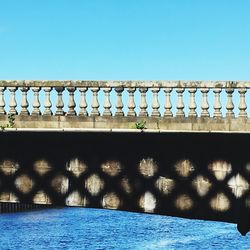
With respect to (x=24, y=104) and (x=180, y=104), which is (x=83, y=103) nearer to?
(x=24, y=104)

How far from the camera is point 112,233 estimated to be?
71875 mm

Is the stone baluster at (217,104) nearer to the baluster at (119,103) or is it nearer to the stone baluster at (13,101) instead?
the baluster at (119,103)

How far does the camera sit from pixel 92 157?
16.5 metres

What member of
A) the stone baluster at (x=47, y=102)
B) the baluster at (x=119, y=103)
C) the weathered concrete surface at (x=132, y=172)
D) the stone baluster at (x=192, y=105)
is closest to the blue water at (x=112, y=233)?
the weathered concrete surface at (x=132, y=172)

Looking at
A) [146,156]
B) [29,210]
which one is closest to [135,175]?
[146,156]

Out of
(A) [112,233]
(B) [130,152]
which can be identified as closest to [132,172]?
(B) [130,152]

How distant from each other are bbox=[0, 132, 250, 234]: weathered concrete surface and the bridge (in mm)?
24

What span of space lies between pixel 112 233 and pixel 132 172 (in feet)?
185

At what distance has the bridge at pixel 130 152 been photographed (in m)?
16.0

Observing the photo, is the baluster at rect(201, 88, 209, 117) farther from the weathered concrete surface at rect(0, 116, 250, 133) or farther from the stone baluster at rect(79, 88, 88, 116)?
the stone baluster at rect(79, 88, 88, 116)

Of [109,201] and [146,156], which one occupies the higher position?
[146,156]

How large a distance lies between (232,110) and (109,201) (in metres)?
3.80

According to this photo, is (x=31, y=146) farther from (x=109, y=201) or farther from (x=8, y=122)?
(x=109, y=201)

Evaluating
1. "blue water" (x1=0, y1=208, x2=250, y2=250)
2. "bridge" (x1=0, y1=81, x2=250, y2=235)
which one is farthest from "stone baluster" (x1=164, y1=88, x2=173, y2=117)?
"blue water" (x1=0, y1=208, x2=250, y2=250)
